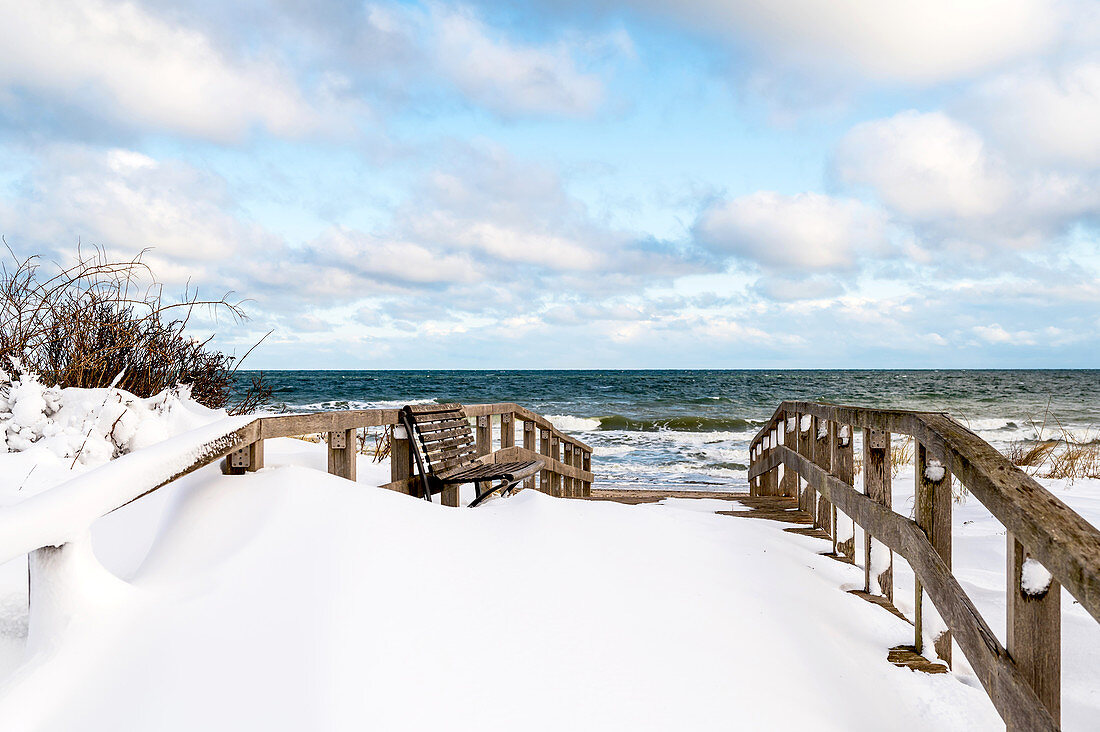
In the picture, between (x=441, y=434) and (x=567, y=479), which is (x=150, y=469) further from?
(x=567, y=479)

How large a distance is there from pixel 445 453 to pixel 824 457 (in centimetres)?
259

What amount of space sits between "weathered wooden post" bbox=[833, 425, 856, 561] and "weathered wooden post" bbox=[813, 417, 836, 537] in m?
0.09

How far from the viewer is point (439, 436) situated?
4.71 metres

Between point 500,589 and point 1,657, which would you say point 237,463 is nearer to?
point 1,657

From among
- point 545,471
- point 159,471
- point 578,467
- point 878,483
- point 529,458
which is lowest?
point 578,467

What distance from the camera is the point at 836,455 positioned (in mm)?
3920

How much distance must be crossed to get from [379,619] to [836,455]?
292cm

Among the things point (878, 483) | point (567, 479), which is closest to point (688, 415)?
point (567, 479)

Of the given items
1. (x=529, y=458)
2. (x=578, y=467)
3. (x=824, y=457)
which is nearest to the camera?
(x=824, y=457)

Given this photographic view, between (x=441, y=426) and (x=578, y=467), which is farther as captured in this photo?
(x=578, y=467)

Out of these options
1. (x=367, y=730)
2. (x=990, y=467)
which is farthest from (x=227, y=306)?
(x=990, y=467)

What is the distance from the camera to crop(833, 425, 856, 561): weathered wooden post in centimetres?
370

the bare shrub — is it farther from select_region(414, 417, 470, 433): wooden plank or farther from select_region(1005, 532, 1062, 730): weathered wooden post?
select_region(1005, 532, 1062, 730): weathered wooden post

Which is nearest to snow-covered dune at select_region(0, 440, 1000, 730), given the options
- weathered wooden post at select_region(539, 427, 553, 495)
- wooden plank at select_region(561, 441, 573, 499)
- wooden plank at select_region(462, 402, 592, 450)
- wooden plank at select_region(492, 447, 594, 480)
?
wooden plank at select_region(462, 402, 592, 450)
